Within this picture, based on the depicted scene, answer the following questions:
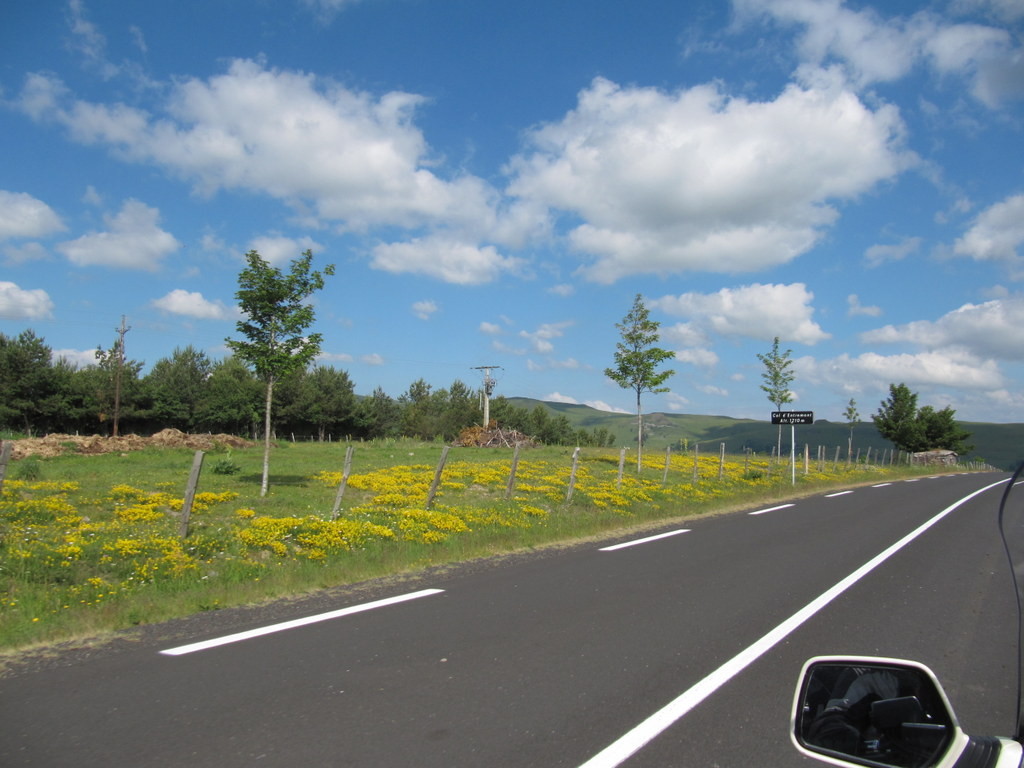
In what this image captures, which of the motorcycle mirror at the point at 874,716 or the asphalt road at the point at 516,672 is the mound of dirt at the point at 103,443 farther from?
the motorcycle mirror at the point at 874,716

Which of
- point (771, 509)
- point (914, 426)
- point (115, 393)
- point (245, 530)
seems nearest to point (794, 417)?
point (771, 509)

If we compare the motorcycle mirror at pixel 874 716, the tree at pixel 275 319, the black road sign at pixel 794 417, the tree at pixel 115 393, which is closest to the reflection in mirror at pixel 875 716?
the motorcycle mirror at pixel 874 716

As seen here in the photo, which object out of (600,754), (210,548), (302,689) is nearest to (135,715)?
(302,689)

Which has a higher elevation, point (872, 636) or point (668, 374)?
point (668, 374)

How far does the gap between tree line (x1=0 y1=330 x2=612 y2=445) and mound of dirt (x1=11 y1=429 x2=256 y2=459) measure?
1377 cm

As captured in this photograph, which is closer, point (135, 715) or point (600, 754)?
point (600, 754)

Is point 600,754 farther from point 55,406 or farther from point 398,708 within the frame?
point 55,406

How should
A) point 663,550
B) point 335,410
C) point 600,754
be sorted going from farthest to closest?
point 335,410 < point 663,550 < point 600,754

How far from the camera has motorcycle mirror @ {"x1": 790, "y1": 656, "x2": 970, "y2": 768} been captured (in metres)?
2.01

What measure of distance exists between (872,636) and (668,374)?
2389 centimetres

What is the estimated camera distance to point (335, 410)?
8650cm

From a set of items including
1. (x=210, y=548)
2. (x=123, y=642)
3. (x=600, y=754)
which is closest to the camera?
(x=600, y=754)

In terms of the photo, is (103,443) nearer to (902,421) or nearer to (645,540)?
(645,540)

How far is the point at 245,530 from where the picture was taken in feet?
34.6
